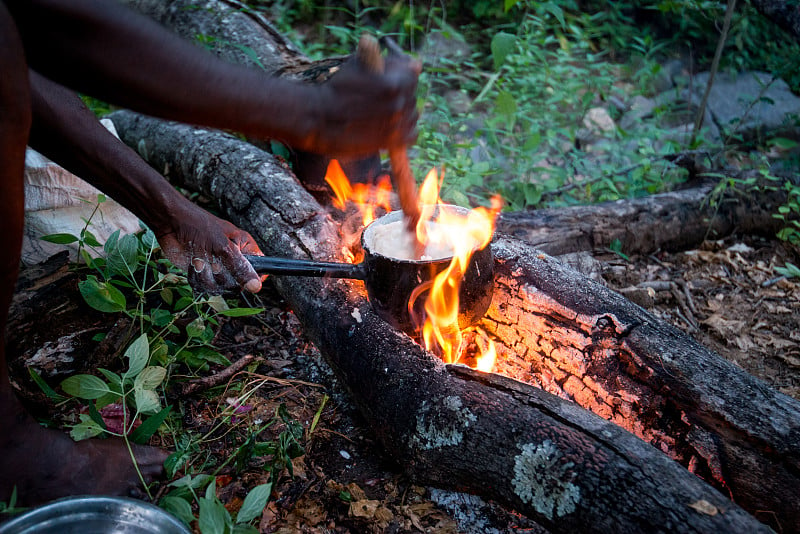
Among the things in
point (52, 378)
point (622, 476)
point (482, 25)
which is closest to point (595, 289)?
point (622, 476)

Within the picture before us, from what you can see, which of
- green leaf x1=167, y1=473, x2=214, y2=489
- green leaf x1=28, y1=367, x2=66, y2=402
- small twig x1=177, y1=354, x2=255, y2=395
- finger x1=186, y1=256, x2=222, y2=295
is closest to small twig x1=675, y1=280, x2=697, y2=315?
small twig x1=177, y1=354, x2=255, y2=395

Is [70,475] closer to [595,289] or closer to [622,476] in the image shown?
[622,476]

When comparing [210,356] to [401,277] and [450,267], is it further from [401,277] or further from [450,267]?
[450,267]

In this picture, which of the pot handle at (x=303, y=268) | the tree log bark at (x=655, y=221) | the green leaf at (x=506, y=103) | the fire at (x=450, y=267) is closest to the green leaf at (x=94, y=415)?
the pot handle at (x=303, y=268)

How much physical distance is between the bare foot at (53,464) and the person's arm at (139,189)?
713 millimetres

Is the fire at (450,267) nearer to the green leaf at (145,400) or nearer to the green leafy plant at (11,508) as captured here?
the green leaf at (145,400)

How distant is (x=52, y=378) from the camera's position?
207 cm

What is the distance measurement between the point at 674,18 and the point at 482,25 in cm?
248

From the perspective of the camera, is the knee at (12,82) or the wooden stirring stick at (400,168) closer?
the knee at (12,82)

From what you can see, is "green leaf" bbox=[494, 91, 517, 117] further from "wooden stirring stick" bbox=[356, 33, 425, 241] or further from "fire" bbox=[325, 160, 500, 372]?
"wooden stirring stick" bbox=[356, 33, 425, 241]

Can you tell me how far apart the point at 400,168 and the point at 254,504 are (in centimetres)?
107

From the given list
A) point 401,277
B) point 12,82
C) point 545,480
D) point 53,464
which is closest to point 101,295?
point 53,464

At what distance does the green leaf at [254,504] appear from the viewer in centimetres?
143

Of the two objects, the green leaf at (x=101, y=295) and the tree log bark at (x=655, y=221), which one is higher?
the green leaf at (x=101, y=295)
